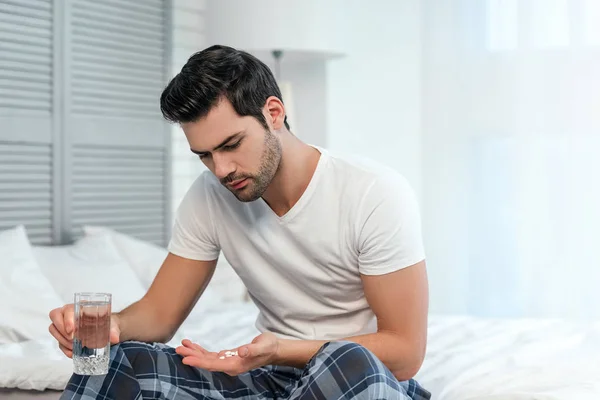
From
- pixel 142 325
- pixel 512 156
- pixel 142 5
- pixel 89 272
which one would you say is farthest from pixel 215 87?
pixel 512 156

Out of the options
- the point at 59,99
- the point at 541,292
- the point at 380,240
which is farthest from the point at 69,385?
the point at 541,292

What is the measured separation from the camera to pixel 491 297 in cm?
465

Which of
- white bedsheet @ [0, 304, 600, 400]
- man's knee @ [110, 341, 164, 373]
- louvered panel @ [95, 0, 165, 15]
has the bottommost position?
white bedsheet @ [0, 304, 600, 400]

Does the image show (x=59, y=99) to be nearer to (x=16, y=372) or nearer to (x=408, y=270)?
(x=16, y=372)

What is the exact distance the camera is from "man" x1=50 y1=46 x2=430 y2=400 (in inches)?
71.6

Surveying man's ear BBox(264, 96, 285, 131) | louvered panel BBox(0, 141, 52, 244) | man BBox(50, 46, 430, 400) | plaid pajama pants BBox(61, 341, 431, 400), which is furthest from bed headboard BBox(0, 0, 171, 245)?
plaid pajama pants BBox(61, 341, 431, 400)

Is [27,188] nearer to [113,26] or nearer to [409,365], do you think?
[113,26]

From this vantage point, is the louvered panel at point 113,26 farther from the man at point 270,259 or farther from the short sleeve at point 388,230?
the short sleeve at point 388,230

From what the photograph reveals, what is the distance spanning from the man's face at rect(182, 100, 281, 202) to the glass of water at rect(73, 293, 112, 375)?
39 cm

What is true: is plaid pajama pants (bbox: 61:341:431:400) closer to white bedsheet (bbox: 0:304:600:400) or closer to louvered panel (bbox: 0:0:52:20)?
white bedsheet (bbox: 0:304:600:400)

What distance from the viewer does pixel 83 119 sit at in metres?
3.79

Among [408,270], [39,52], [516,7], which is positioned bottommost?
[408,270]

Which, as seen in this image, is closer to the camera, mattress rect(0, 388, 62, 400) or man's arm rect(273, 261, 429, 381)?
man's arm rect(273, 261, 429, 381)

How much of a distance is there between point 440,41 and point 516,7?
1.45 ft
